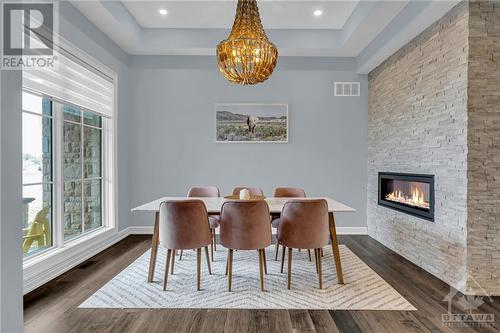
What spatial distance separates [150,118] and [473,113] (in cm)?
432

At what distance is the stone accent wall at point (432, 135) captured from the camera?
285cm

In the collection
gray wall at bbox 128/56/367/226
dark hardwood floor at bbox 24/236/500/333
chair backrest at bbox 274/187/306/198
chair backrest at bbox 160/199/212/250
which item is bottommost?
dark hardwood floor at bbox 24/236/500/333

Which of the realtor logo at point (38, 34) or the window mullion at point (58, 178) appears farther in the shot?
the window mullion at point (58, 178)

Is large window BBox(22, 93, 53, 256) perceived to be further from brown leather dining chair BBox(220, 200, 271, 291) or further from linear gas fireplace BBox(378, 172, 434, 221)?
linear gas fireplace BBox(378, 172, 434, 221)

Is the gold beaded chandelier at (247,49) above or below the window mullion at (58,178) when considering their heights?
above

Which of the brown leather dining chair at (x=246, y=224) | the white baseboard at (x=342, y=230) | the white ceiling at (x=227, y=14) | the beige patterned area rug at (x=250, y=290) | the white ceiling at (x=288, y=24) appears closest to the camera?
the beige patterned area rug at (x=250, y=290)

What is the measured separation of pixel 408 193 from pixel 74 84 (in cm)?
423

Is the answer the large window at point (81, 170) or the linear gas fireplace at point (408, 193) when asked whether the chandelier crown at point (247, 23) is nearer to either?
the large window at point (81, 170)

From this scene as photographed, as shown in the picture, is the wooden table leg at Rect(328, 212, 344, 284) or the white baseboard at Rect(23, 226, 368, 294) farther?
the wooden table leg at Rect(328, 212, 344, 284)

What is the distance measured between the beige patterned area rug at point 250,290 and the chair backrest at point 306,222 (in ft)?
1.50

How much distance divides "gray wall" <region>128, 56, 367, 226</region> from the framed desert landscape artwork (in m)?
0.11

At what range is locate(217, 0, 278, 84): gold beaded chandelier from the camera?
2820 millimetres

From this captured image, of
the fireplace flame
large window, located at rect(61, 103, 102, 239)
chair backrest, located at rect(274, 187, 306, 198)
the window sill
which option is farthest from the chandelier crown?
the window sill

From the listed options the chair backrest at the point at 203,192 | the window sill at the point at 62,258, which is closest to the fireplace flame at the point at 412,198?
the chair backrest at the point at 203,192
